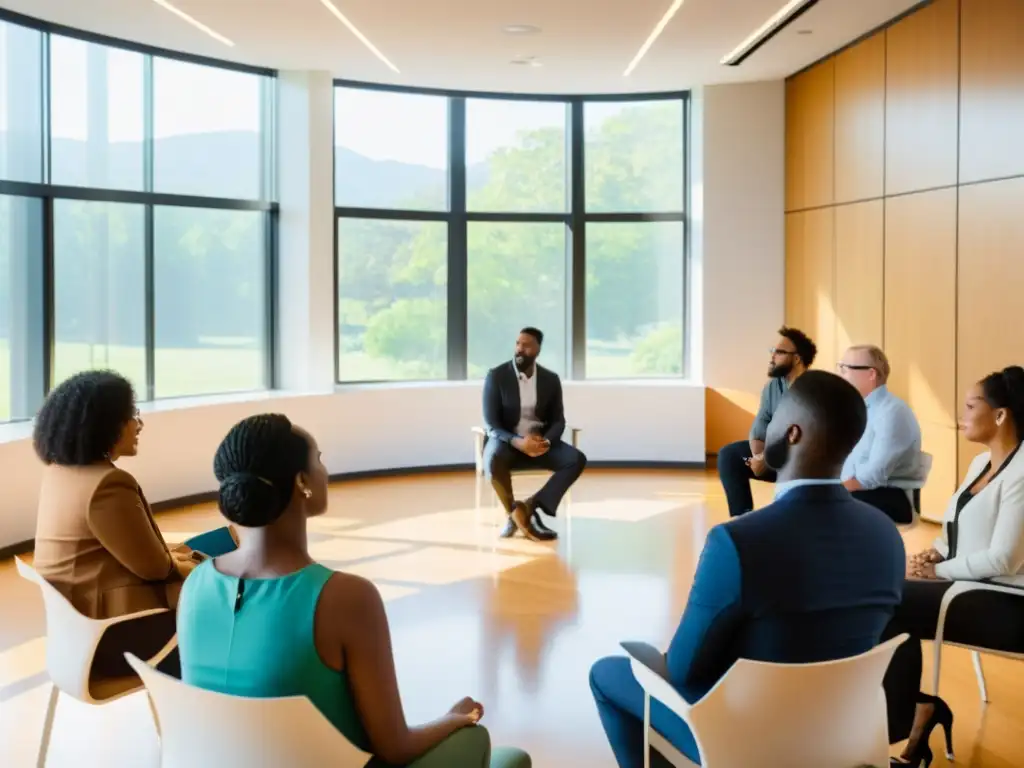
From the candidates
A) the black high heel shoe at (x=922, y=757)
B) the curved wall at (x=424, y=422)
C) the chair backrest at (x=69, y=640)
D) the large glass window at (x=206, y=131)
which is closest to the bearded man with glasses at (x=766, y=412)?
the black high heel shoe at (x=922, y=757)

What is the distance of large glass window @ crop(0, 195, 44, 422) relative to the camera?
7312 millimetres

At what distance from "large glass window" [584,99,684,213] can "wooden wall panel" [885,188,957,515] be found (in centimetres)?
281

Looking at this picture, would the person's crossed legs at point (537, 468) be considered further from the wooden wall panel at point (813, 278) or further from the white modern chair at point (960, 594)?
the white modern chair at point (960, 594)

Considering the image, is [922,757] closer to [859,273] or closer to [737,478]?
[737,478]

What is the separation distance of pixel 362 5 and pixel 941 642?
17.7 ft

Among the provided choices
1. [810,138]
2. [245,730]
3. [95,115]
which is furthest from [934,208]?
[245,730]

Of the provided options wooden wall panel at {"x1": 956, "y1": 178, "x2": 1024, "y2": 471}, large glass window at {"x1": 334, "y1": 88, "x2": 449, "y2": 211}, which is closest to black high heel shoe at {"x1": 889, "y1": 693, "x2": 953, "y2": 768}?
wooden wall panel at {"x1": 956, "y1": 178, "x2": 1024, "y2": 471}

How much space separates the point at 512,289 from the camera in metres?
10.4

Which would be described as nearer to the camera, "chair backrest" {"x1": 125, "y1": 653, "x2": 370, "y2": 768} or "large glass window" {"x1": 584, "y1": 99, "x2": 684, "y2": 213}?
"chair backrest" {"x1": 125, "y1": 653, "x2": 370, "y2": 768}

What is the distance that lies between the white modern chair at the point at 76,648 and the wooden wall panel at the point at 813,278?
22.6 feet

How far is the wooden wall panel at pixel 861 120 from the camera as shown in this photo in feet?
26.5

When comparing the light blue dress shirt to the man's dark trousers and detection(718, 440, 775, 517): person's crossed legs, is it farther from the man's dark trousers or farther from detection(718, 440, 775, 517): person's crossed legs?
the man's dark trousers

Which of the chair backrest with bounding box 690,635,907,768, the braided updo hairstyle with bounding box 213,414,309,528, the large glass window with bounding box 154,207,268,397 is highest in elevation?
the large glass window with bounding box 154,207,268,397

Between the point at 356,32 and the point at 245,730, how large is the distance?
6.71m
